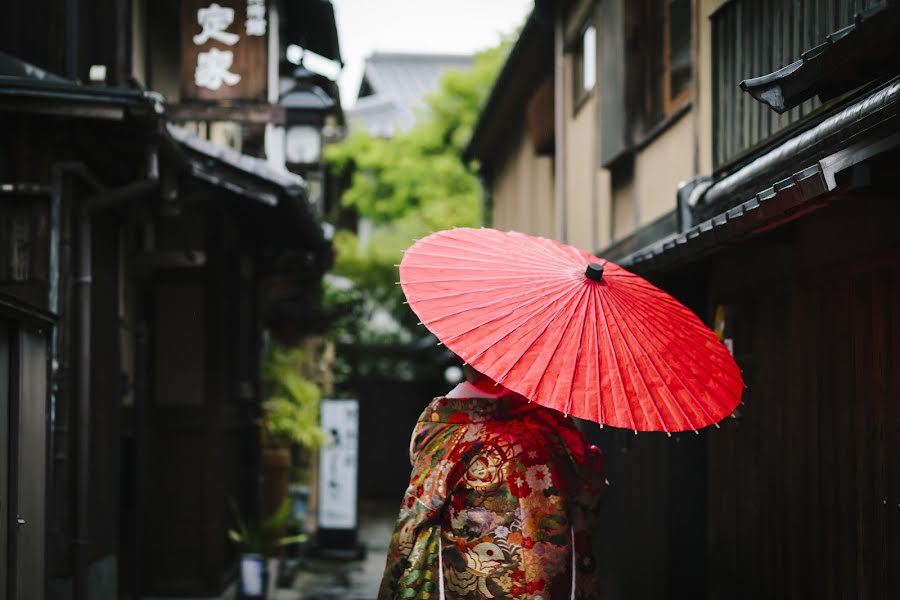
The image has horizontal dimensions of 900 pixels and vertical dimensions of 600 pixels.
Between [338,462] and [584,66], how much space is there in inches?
282

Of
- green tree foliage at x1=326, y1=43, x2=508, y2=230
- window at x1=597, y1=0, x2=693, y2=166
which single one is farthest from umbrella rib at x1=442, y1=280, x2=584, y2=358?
green tree foliage at x1=326, y1=43, x2=508, y2=230

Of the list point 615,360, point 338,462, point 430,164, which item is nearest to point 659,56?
point 615,360

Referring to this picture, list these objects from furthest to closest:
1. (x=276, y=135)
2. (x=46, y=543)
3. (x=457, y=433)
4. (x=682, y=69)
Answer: (x=276, y=135) < (x=682, y=69) < (x=46, y=543) < (x=457, y=433)

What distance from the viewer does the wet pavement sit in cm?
1316

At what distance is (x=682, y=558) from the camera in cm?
746

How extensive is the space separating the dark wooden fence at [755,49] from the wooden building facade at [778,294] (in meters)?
0.02

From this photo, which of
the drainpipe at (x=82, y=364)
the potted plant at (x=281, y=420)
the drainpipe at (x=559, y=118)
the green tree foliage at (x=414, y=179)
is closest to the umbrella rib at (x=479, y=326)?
the drainpipe at (x=82, y=364)

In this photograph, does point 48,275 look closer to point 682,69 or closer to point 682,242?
point 682,242

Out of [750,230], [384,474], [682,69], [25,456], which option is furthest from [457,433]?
[384,474]

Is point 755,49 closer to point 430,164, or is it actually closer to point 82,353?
point 82,353

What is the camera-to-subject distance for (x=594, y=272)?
4.46 m

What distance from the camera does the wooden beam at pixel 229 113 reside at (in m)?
9.66

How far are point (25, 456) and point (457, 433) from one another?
2295 mm

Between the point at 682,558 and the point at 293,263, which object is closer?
the point at 682,558
